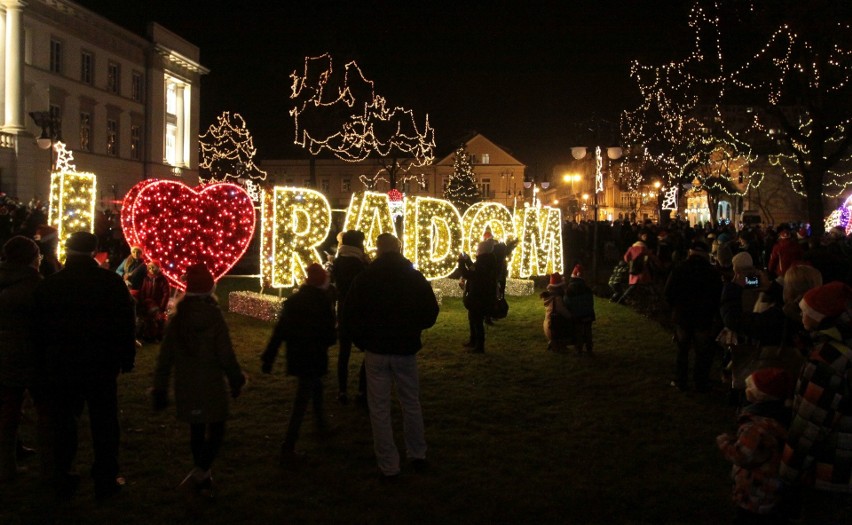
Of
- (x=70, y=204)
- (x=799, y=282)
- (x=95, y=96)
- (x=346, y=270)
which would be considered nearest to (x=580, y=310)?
(x=346, y=270)

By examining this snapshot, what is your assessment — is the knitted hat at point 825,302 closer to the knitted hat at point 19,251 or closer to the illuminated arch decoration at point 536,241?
the knitted hat at point 19,251

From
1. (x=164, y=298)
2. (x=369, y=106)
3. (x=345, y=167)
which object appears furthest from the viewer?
(x=345, y=167)

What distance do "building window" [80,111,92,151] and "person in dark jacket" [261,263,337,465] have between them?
44828mm

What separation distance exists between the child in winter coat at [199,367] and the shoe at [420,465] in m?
1.68

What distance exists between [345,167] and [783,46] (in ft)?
242

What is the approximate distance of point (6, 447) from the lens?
20.4 ft

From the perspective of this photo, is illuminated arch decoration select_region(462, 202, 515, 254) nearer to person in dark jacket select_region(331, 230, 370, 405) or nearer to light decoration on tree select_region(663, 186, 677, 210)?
person in dark jacket select_region(331, 230, 370, 405)

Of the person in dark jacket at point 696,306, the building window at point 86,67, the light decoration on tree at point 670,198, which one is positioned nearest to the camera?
the person in dark jacket at point 696,306

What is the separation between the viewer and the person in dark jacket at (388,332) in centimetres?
641

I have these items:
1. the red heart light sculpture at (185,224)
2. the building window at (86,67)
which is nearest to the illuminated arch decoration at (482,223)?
the red heart light sculpture at (185,224)

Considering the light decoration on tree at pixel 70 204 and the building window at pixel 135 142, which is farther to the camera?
the building window at pixel 135 142

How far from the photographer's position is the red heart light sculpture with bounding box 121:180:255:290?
40.6 feet

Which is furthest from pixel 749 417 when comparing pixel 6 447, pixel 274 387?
pixel 274 387

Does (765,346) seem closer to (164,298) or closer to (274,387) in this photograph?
(274,387)
